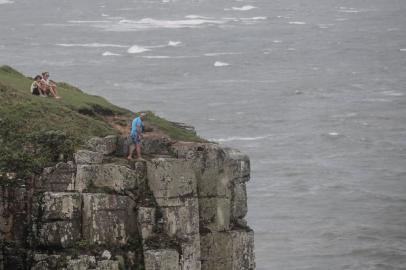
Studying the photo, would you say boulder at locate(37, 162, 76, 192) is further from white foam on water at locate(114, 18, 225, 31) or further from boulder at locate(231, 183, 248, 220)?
white foam on water at locate(114, 18, 225, 31)

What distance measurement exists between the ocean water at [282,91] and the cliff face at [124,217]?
24.6 meters

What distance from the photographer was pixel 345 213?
2477 inches

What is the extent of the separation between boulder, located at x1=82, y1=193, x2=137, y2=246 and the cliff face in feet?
0.09

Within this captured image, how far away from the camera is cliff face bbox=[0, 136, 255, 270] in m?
26.2

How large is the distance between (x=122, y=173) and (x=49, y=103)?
5230 mm

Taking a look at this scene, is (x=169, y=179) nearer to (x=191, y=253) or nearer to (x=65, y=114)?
(x=191, y=253)

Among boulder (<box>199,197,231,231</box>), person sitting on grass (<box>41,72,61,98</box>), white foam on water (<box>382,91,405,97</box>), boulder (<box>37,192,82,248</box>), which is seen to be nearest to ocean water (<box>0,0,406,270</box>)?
white foam on water (<box>382,91,405,97</box>)

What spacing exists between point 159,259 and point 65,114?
6.59m

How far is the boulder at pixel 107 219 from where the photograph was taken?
26.4m

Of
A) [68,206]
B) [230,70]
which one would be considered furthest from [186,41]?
[68,206]

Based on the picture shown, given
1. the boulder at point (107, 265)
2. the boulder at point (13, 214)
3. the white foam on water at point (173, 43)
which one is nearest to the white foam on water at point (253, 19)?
the white foam on water at point (173, 43)

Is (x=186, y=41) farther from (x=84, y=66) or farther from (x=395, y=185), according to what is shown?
(x=395, y=185)

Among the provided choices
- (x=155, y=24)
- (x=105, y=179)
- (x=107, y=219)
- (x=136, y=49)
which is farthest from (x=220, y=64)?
(x=107, y=219)

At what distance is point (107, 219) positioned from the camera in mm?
26531
